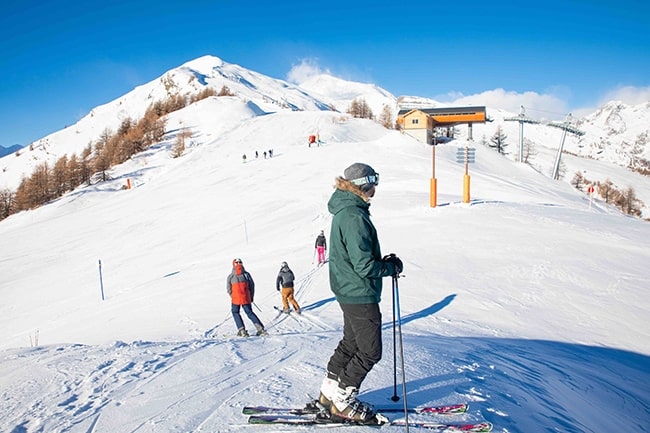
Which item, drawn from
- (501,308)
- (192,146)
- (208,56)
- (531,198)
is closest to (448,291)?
(501,308)

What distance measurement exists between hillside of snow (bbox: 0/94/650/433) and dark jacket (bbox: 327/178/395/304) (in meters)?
1.16

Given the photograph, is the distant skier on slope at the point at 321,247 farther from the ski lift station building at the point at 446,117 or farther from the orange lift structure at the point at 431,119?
the ski lift station building at the point at 446,117

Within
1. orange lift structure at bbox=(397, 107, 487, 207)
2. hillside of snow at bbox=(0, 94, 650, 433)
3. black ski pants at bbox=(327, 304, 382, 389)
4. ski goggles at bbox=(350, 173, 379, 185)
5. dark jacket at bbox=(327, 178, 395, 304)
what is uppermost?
orange lift structure at bbox=(397, 107, 487, 207)

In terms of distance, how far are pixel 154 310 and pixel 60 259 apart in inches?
526

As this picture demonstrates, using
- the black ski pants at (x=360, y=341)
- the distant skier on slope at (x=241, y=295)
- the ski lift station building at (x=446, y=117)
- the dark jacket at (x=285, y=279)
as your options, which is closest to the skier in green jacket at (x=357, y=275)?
the black ski pants at (x=360, y=341)

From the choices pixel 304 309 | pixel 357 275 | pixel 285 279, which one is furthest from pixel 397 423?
pixel 304 309

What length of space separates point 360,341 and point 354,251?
75cm

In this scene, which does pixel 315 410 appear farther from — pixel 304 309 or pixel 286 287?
pixel 304 309

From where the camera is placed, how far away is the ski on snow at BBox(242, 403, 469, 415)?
354 cm

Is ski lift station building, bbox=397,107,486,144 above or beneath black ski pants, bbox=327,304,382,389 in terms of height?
above

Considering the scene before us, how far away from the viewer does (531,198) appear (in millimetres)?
25094

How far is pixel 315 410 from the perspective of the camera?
3.53 metres

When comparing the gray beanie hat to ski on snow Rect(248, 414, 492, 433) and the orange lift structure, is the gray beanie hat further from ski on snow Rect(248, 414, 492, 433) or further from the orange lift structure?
the orange lift structure

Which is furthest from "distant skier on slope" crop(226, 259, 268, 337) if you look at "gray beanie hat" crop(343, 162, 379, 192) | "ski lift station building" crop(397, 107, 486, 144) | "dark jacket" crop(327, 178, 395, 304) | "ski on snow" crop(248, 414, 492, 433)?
"ski lift station building" crop(397, 107, 486, 144)
